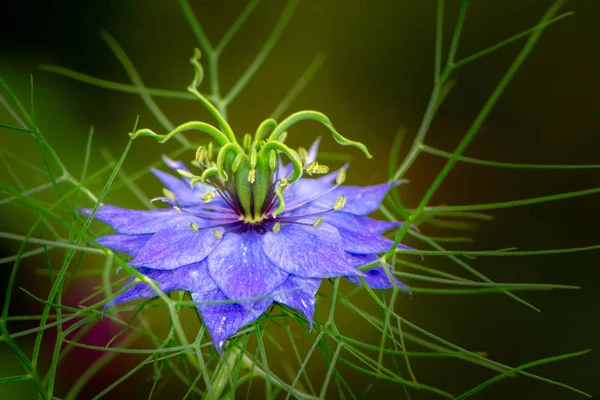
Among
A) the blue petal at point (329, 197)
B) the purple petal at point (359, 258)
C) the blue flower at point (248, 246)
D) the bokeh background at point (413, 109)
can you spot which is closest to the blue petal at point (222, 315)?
the blue flower at point (248, 246)

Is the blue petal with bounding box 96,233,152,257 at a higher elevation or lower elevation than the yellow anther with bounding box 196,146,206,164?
lower

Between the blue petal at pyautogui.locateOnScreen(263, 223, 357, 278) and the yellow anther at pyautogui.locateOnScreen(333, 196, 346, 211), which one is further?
the yellow anther at pyautogui.locateOnScreen(333, 196, 346, 211)

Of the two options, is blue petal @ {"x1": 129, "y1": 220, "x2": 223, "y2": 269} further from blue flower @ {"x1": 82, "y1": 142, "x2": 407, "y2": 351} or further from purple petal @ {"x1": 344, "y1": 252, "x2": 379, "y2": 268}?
purple petal @ {"x1": 344, "y1": 252, "x2": 379, "y2": 268}

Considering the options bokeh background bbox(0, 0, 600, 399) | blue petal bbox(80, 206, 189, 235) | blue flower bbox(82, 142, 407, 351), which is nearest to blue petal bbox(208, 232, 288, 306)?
blue flower bbox(82, 142, 407, 351)

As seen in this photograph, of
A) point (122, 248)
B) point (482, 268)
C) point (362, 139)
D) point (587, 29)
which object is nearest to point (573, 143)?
point (587, 29)

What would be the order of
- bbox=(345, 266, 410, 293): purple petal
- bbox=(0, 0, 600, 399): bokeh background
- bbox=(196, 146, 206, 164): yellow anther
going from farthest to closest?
bbox=(0, 0, 600, 399): bokeh background, bbox=(196, 146, 206, 164): yellow anther, bbox=(345, 266, 410, 293): purple petal

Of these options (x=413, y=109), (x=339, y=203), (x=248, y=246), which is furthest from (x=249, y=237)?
(x=413, y=109)

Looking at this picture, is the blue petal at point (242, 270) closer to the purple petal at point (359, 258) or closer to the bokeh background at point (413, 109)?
the purple petal at point (359, 258)
